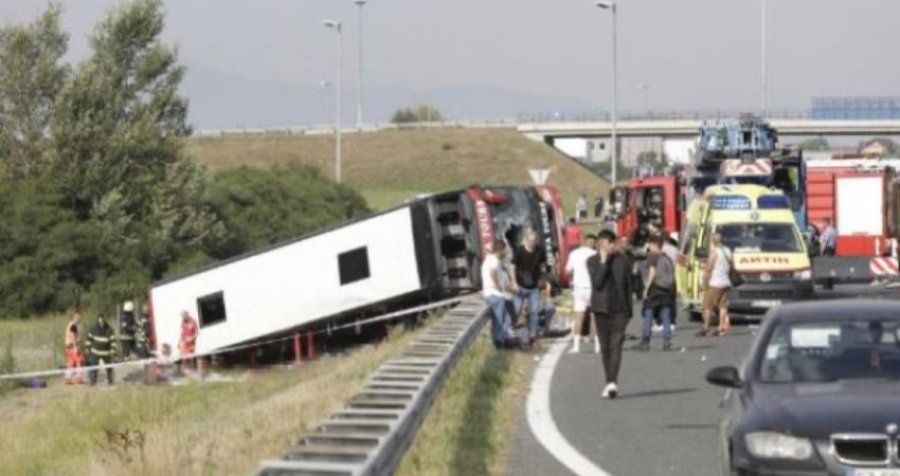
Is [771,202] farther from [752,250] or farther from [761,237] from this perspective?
[752,250]

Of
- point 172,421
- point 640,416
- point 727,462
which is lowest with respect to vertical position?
point 172,421

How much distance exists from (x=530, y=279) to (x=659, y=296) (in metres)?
1.81

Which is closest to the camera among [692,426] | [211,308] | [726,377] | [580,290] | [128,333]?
[726,377]

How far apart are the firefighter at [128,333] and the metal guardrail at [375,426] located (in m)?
21.9

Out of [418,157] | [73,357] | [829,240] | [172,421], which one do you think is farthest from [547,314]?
[418,157]

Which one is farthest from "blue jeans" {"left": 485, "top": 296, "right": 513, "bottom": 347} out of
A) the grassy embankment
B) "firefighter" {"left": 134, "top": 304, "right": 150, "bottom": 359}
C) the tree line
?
the grassy embankment

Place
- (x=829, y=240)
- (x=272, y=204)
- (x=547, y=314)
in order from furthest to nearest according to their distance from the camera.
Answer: (x=272, y=204) < (x=829, y=240) < (x=547, y=314)

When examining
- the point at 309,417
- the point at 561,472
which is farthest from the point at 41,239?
the point at 561,472

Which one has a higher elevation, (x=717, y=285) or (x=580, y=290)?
(x=580, y=290)

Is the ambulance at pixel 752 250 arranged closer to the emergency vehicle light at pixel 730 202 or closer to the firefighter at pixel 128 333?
the emergency vehicle light at pixel 730 202

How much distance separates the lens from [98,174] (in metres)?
54.6

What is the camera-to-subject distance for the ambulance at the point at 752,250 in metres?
28.0

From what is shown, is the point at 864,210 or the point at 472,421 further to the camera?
the point at 864,210

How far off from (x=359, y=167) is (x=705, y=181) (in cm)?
7604
